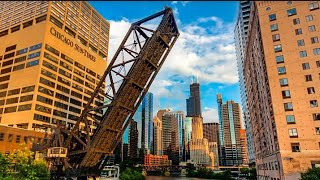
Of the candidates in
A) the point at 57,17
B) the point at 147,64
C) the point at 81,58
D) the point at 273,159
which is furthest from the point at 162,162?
the point at 147,64

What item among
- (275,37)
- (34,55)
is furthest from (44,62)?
(275,37)

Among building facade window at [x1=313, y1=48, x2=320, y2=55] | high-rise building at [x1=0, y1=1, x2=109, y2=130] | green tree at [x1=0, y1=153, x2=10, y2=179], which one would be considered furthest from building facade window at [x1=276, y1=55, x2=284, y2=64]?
high-rise building at [x1=0, y1=1, x2=109, y2=130]

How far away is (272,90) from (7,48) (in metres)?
72.8

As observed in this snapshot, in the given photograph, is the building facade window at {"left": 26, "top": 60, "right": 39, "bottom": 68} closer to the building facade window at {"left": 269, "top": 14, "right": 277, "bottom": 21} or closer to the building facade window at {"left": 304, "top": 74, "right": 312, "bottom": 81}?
the building facade window at {"left": 269, "top": 14, "right": 277, "bottom": 21}

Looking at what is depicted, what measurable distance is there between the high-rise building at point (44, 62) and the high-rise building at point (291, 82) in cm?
4360

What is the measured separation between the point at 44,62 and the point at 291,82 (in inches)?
2320

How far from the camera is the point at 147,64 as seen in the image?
1085 inches

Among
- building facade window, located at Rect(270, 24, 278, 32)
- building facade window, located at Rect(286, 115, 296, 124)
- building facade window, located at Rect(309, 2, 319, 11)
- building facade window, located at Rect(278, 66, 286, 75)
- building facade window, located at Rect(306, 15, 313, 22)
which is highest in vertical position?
building facade window, located at Rect(309, 2, 319, 11)

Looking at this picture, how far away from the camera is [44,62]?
→ 68.7m

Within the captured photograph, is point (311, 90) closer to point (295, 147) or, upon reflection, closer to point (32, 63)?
point (295, 147)

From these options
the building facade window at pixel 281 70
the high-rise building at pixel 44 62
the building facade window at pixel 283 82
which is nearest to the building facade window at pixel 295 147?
the building facade window at pixel 283 82

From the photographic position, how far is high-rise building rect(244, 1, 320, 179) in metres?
34.7

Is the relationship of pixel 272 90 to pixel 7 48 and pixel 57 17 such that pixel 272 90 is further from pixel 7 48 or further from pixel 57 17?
pixel 7 48

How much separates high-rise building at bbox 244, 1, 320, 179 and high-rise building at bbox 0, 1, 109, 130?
43.6 metres
